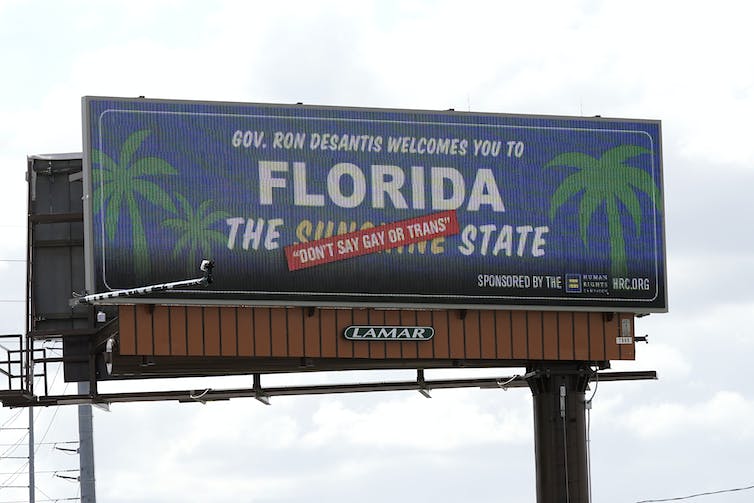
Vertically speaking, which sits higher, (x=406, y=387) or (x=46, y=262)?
(x=46, y=262)

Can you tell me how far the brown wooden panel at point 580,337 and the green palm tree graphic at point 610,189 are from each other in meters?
1.63

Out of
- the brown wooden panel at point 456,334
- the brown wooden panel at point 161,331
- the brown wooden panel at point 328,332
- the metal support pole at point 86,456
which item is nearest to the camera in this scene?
the brown wooden panel at point 161,331

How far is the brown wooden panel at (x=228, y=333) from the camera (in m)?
55.8

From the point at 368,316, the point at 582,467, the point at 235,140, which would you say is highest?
the point at 235,140

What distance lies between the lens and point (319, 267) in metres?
56.7

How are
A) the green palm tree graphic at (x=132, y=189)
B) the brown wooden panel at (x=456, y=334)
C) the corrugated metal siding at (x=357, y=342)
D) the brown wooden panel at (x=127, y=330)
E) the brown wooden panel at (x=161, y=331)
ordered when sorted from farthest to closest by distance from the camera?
1. the brown wooden panel at (x=456, y=334)
2. the corrugated metal siding at (x=357, y=342)
3. the brown wooden panel at (x=161, y=331)
4. the green palm tree graphic at (x=132, y=189)
5. the brown wooden panel at (x=127, y=330)

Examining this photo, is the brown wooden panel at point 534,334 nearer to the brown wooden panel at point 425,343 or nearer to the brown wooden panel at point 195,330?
the brown wooden panel at point 425,343

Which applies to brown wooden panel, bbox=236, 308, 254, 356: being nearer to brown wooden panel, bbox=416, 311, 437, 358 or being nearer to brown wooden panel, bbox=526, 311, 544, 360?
brown wooden panel, bbox=416, 311, 437, 358

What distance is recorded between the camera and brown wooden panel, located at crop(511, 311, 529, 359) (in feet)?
192

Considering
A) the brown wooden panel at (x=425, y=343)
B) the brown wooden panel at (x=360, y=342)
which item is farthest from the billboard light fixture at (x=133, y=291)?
the brown wooden panel at (x=425, y=343)

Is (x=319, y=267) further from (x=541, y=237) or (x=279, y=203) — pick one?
(x=541, y=237)

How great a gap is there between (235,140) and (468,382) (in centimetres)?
1090

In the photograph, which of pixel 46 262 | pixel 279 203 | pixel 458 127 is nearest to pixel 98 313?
pixel 46 262

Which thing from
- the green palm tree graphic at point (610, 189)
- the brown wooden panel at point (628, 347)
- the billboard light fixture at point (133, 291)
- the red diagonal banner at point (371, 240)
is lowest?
the brown wooden panel at point (628, 347)
